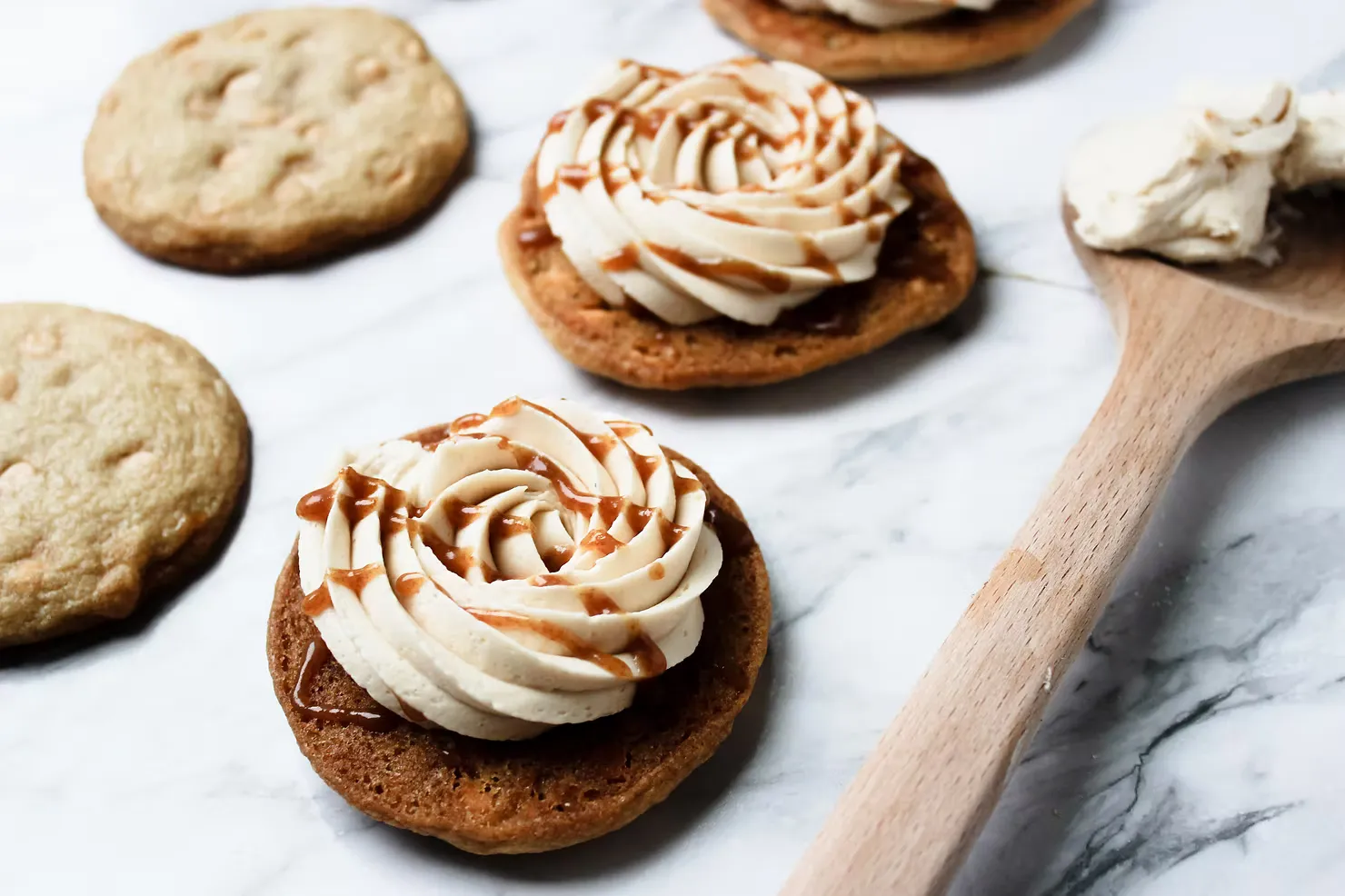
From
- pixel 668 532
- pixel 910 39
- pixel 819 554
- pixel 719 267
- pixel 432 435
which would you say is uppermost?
pixel 910 39

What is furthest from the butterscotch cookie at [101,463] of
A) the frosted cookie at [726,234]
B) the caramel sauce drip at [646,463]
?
the caramel sauce drip at [646,463]

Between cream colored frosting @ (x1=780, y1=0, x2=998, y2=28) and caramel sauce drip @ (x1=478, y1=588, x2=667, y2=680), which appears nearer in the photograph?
Result: caramel sauce drip @ (x1=478, y1=588, x2=667, y2=680)

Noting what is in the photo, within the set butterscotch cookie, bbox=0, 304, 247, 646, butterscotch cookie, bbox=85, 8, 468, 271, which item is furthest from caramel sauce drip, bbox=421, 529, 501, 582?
butterscotch cookie, bbox=85, 8, 468, 271

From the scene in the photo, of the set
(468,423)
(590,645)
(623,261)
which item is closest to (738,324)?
(623,261)

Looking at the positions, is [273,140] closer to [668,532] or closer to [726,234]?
[726,234]

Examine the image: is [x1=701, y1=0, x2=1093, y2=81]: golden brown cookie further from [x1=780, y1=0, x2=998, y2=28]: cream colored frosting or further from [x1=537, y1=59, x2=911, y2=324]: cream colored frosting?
[x1=537, y1=59, x2=911, y2=324]: cream colored frosting

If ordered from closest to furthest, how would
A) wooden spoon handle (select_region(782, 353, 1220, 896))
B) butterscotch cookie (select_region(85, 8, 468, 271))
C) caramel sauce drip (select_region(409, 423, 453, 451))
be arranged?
1. wooden spoon handle (select_region(782, 353, 1220, 896))
2. caramel sauce drip (select_region(409, 423, 453, 451))
3. butterscotch cookie (select_region(85, 8, 468, 271))
